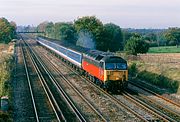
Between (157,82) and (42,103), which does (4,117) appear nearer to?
(42,103)

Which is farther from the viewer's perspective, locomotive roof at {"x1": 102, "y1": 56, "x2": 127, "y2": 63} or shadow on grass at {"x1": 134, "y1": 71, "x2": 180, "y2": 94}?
shadow on grass at {"x1": 134, "y1": 71, "x2": 180, "y2": 94}

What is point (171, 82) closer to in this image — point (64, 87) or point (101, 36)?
point (64, 87)

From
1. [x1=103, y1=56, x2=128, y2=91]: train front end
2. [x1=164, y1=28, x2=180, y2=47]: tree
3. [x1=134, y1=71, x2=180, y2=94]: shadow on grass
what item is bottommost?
[x1=164, y1=28, x2=180, y2=47]: tree

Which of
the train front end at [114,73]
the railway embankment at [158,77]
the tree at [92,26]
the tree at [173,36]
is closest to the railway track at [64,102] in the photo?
the train front end at [114,73]

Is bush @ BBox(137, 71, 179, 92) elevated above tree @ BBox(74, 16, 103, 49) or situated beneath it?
situated beneath

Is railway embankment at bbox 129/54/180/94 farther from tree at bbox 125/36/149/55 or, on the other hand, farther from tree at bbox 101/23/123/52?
tree at bbox 101/23/123/52

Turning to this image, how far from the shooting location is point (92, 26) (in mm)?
84562

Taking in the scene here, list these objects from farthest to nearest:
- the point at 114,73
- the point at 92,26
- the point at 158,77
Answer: the point at 92,26
the point at 158,77
the point at 114,73

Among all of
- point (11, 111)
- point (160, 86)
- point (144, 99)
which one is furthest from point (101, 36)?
point (11, 111)

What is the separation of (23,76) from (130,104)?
17936mm

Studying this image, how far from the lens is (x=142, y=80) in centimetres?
3675

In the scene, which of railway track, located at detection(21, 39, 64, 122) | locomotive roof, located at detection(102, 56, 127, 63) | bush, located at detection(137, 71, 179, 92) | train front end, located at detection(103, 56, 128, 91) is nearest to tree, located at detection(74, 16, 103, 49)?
bush, located at detection(137, 71, 179, 92)

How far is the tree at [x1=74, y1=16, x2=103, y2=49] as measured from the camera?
81.0 m

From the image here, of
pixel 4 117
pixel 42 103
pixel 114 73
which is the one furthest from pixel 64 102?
pixel 4 117
